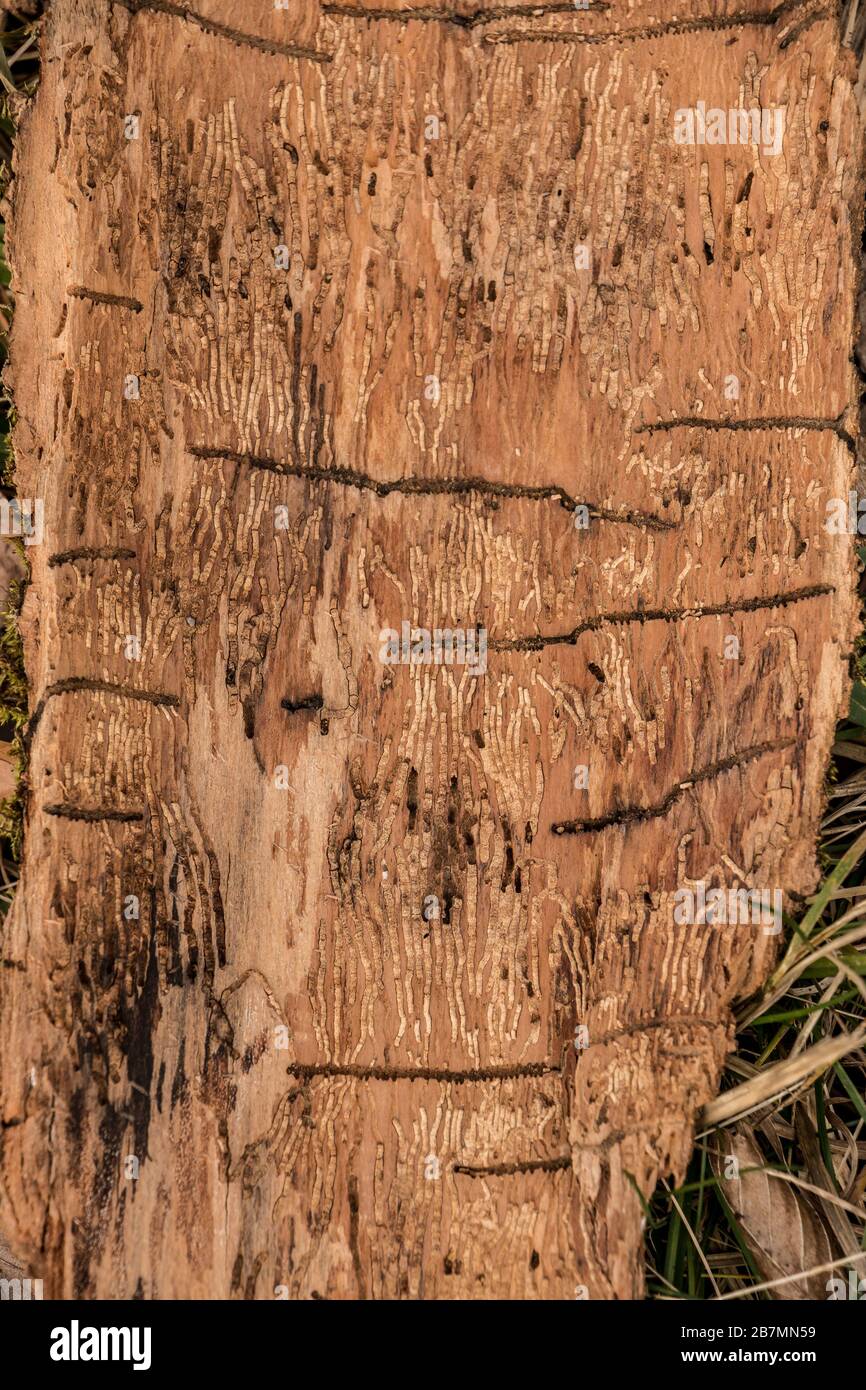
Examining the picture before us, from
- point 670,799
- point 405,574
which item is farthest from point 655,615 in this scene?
point 405,574

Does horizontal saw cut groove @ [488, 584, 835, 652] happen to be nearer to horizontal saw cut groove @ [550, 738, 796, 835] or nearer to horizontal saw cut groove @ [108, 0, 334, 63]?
horizontal saw cut groove @ [550, 738, 796, 835]

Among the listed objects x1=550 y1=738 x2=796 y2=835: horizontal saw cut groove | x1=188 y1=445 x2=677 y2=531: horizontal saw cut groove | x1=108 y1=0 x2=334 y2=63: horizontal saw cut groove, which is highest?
x1=108 y1=0 x2=334 y2=63: horizontal saw cut groove

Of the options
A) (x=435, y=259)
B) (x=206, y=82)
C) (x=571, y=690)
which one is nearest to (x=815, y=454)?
(x=571, y=690)

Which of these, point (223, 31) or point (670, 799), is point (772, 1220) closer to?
point (670, 799)

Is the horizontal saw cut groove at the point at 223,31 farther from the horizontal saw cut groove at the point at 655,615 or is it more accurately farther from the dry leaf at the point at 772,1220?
the dry leaf at the point at 772,1220

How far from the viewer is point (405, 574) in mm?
1895

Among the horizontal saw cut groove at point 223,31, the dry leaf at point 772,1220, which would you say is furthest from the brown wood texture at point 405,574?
the dry leaf at point 772,1220

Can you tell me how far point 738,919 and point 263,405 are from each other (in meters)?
1.19

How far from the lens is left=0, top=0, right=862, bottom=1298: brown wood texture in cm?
187

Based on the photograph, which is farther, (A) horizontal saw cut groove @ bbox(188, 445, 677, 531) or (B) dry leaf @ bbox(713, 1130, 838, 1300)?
(B) dry leaf @ bbox(713, 1130, 838, 1300)

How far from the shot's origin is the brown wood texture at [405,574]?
6.13ft

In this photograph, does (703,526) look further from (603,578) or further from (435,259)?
(435,259)

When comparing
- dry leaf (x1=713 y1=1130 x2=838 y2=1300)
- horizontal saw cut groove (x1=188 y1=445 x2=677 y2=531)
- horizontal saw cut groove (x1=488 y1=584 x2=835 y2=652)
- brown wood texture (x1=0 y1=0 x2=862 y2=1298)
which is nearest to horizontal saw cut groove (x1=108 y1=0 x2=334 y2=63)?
brown wood texture (x1=0 y1=0 x2=862 y2=1298)

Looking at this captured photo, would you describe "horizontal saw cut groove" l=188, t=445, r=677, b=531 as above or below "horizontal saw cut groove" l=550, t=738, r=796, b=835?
above
